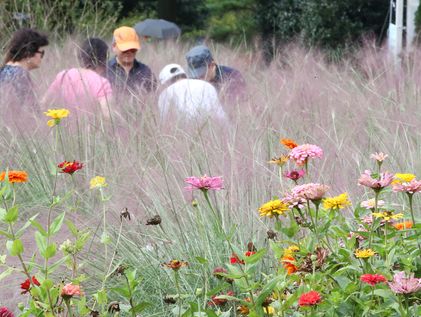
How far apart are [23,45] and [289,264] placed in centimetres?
453

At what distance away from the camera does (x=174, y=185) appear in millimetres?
4195

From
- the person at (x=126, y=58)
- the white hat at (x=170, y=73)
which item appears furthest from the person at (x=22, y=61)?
the white hat at (x=170, y=73)

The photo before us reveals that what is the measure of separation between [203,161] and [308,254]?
5.81ft

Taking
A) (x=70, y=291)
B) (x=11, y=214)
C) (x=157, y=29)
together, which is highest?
(x=11, y=214)

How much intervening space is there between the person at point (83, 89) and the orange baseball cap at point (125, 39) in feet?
1.75

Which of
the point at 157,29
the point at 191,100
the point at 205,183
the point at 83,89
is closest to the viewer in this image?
the point at 205,183

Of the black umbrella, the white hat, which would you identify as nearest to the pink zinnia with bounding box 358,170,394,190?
the white hat

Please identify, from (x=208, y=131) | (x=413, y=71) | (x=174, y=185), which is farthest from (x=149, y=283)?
(x=413, y=71)

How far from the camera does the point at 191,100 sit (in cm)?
589

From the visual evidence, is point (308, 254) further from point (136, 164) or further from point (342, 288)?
point (136, 164)

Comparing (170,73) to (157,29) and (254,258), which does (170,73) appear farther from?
(157,29)

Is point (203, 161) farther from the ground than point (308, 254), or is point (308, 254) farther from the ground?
point (308, 254)

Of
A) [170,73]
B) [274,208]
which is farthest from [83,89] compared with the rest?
[274,208]

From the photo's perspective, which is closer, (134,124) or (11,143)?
(11,143)
